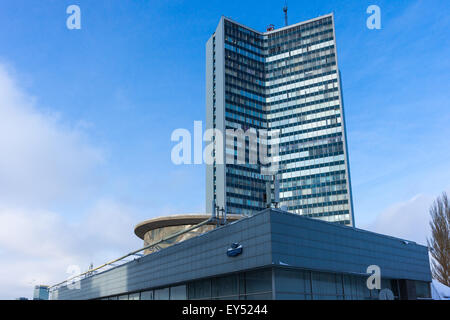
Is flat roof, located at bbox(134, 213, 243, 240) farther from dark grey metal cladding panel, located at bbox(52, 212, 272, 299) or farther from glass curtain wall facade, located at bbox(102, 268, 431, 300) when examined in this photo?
glass curtain wall facade, located at bbox(102, 268, 431, 300)

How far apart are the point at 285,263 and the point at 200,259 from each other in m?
9.34

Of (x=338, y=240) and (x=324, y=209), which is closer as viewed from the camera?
(x=338, y=240)

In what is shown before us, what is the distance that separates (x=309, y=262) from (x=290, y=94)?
148 metres

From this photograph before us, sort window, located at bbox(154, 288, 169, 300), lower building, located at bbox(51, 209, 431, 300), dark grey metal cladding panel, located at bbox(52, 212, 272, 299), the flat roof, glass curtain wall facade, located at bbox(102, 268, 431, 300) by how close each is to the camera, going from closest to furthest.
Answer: glass curtain wall facade, located at bbox(102, 268, 431, 300), lower building, located at bbox(51, 209, 431, 300), dark grey metal cladding panel, located at bbox(52, 212, 272, 299), window, located at bbox(154, 288, 169, 300), the flat roof

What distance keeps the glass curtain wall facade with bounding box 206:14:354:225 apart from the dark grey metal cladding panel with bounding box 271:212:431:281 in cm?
10599

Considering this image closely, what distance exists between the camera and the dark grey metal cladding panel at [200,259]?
29.5 meters

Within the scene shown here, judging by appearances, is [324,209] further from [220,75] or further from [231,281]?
[231,281]

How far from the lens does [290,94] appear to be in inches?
6816

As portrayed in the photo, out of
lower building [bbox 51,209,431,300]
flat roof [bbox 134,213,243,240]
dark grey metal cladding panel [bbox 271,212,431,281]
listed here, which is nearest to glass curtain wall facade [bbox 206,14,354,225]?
flat roof [bbox 134,213,243,240]

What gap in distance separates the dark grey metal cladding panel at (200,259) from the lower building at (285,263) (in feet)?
0.22

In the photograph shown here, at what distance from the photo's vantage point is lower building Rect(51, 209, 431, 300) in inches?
1150
